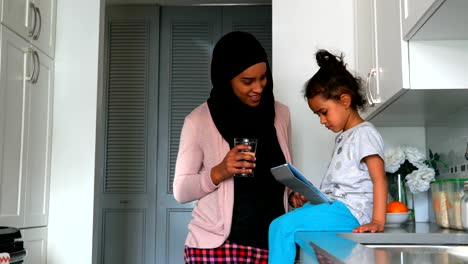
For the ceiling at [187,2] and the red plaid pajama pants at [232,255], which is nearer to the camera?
the red plaid pajama pants at [232,255]

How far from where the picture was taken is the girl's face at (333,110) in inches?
65.0

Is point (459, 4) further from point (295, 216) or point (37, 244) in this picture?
point (37, 244)

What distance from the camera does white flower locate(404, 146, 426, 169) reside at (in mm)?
2049

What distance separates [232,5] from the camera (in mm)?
4148

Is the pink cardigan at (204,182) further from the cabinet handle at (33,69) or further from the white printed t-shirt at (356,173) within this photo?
the cabinet handle at (33,69)

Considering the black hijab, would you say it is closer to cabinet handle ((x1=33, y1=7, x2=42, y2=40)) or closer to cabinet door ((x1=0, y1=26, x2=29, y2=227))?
cabinet door ((x1=0, y1=26, x2=29, y2=227))

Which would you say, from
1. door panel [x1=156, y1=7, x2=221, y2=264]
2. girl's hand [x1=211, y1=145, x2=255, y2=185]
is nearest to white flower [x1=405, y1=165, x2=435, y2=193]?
girl's hand [x1=211, y1=145, x2=255, y2=185]

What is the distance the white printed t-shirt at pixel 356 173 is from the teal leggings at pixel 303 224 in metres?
0.06

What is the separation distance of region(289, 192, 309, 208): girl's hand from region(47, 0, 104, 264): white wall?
48.6 inches

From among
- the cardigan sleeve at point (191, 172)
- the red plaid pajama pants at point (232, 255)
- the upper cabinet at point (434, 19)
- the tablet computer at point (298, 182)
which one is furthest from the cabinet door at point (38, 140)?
the upper cabinet at point (434, 19)

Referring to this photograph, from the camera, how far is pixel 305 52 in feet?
7.60

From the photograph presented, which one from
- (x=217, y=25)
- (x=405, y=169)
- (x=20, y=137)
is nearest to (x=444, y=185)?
(x=405, y=169)

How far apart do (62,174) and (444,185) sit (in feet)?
5.66

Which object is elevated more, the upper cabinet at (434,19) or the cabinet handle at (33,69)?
the cabinet handle at (33,69)
